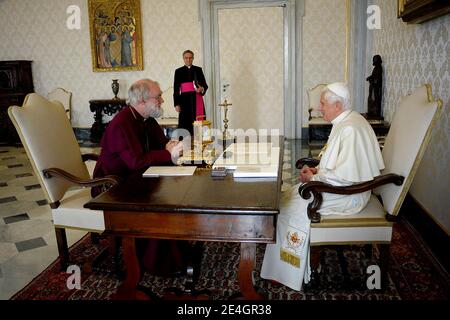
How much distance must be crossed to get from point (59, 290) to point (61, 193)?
67 centimetres

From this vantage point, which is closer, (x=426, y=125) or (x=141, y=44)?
(x=426, y=125)

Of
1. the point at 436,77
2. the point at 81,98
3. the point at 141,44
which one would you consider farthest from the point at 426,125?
the point at 81,98

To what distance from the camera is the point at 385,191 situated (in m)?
2.65

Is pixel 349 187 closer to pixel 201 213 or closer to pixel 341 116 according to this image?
pixel 341 116

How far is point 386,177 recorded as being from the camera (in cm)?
243

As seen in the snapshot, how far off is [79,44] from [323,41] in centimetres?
508

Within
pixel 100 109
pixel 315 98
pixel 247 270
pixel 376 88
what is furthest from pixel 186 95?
pixel 247 270

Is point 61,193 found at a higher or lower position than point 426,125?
lower

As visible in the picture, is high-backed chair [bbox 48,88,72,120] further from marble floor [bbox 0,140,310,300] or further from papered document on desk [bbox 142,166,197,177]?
papered document on desk [bbox 142,166,197,177]

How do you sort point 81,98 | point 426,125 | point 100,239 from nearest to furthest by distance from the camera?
point 426,125 < point 100,239 < point 81,98

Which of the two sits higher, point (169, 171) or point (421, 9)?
point (421, 9)

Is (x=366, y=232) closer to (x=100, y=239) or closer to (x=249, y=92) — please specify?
(x=100, y=239)

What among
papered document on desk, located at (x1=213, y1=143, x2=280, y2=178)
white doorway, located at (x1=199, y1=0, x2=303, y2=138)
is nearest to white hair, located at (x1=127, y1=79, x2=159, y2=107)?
papered document on desk, located at (x1=213, y1=143, x2=280, y2=178)

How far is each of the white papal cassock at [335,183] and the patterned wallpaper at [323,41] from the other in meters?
5.55
